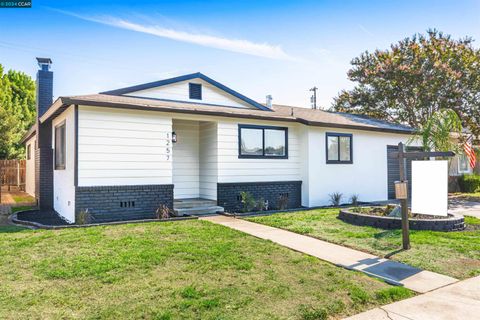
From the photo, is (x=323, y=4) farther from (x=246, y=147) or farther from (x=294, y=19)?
(x=246, y=147)

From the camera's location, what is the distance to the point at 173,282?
4215mm

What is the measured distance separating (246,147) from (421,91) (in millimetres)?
12641

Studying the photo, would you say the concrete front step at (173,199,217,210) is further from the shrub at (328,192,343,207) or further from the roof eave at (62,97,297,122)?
the shrub at (328,192,343,207)

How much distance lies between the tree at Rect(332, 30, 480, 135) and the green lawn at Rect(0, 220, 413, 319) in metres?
15.9

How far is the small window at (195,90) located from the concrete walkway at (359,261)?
18.6 feet

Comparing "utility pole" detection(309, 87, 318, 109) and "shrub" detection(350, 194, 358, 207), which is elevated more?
"utility pole" detection(309, 87, 318, 109)

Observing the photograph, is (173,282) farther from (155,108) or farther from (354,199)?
(354,199)

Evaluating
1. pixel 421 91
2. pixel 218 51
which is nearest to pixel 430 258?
pixel 218 51

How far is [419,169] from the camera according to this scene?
6.10m

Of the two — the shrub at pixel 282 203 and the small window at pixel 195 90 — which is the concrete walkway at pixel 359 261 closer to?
the shrub at pixel 282 203

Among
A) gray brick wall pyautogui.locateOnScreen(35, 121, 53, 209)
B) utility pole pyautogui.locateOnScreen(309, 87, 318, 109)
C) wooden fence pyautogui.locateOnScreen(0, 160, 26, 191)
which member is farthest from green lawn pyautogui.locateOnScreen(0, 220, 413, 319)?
utility pole pyautogui.locateOnScreen(309, 87, 318, 109)

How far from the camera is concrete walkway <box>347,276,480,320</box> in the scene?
3.48m

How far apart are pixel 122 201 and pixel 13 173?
54.5 ft

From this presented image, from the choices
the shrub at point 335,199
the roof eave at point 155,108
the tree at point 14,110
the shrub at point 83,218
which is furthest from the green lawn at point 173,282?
the tree at point 14,110
